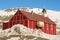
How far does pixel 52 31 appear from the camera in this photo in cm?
5425

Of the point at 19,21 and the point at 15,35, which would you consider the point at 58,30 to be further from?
the point at 15,35

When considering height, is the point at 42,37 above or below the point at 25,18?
below

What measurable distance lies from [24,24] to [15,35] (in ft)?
17.2

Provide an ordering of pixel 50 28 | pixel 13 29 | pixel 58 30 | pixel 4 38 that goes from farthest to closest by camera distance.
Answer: pixel 58 30 < pixel 50 28 < pixel 13 29 < pixel 4 38

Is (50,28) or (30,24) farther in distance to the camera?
(50,28)

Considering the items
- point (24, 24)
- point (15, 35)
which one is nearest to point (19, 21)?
point (24, 24)

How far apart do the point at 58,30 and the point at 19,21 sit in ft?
49.6

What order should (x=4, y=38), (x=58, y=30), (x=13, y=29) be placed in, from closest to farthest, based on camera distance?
(x=4, y=38), (x=13, y=29), (x=58, y=30)

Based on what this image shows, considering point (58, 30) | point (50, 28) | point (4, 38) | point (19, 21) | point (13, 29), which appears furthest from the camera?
point (58, 30)

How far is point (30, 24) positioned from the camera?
159 ft

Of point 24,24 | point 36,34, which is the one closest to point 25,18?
point 24,24

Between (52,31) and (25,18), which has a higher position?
(25,18)

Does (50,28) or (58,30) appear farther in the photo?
(58,30)

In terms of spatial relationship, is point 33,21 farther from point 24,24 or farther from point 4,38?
point 4,38
